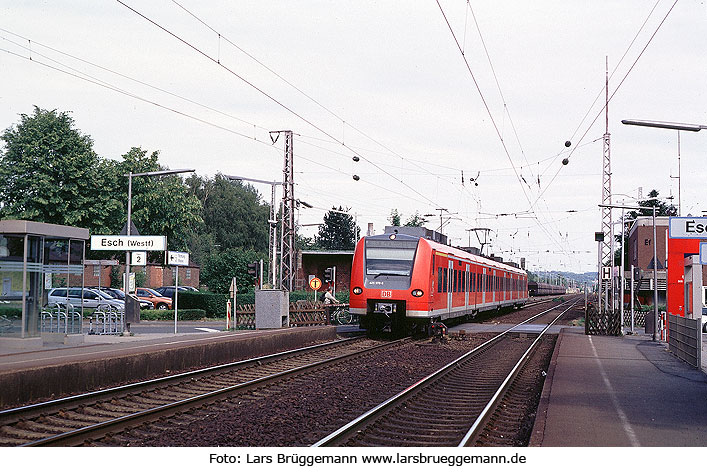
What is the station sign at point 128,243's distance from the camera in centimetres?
2242

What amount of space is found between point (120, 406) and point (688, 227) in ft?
46.5

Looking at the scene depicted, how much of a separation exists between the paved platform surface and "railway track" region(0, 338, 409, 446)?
15.5 feet

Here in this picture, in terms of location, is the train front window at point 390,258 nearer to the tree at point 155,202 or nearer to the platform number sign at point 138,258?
the platform number sign at point 138,258

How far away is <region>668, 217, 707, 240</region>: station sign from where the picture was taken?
19.0 meters

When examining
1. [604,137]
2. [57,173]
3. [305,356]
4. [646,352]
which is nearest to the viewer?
[305,356]

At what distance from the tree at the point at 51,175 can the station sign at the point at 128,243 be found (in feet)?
85.9

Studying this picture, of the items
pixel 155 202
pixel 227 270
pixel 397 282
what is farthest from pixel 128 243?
pixel 155 202

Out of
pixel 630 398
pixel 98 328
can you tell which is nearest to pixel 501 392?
pixel 630 398

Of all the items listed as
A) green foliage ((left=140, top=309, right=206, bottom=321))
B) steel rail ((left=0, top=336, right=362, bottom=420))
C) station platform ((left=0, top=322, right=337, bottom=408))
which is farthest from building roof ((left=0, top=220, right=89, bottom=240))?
green foliage ((left=140, top=309, right=206, bottom=321))

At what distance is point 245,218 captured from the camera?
353 feet

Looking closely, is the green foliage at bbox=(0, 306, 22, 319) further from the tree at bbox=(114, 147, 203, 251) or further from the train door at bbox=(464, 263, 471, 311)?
the tree at bbox=(114, 147, 203, 251)

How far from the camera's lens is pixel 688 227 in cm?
1923
